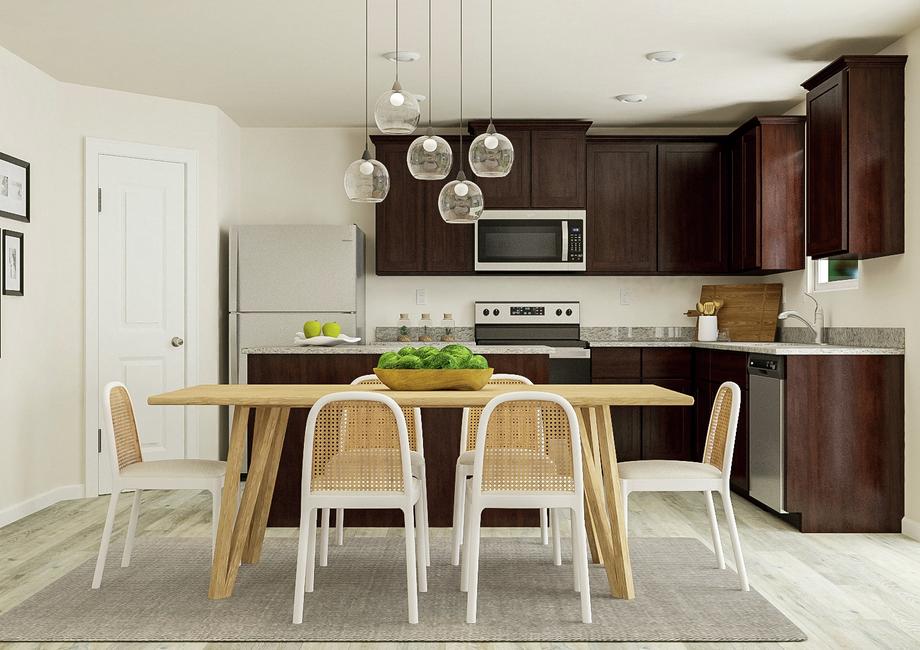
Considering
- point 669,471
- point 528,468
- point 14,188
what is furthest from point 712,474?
point 14,188

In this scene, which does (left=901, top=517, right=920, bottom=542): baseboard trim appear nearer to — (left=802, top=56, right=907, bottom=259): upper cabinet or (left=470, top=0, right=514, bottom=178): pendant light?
(left=802, top=56, right=907, bottom=259): upper cabinet

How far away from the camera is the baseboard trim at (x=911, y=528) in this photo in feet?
13.4

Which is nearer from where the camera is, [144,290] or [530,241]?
[144,290]

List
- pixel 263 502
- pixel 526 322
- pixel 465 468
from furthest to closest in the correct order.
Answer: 1. pixel 526 322
2. pixel 263 502
3. pixel 465 468

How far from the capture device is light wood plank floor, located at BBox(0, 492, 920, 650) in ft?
9.41

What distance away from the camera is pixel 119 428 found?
331cm

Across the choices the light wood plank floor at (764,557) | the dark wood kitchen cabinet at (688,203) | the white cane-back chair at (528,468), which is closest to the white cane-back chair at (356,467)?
the white cane-back chair at (528,468)

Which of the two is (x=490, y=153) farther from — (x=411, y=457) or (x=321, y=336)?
(x=321, y=336)

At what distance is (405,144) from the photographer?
606 centimetres

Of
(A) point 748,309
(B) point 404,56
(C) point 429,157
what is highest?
(B) point 404,56

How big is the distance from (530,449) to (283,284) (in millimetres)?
3278

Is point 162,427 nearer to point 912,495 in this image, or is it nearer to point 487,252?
point 487,252

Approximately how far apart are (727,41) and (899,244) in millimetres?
1306

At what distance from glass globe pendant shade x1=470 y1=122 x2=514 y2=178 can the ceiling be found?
3.64ft
